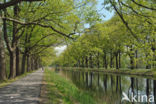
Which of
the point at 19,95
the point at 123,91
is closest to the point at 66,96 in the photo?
the point at 19,95

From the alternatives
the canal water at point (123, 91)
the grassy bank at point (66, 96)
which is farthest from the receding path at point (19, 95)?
the canal water at point (123, 91)

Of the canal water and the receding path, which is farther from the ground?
the receding path

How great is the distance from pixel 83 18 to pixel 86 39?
78.0 inches

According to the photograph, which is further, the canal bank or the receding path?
the canal bank

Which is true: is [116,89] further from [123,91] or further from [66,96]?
[66,96]

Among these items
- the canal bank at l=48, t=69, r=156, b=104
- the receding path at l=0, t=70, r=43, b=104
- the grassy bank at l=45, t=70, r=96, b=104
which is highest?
the receding path at l=0, t=70, r=43, b=104

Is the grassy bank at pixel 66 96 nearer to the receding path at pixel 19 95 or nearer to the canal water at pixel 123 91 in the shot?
the receding path at pixel 19 95

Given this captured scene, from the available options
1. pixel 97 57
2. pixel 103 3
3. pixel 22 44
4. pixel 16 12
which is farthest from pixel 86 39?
pixel 97 57

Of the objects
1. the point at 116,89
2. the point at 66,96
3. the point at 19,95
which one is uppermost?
the point at 19,95

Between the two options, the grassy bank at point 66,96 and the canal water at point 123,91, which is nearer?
the grassy bank at point 66,96

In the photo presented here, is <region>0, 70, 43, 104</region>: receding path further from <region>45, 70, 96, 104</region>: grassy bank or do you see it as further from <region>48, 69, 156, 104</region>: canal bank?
<region>48, 69, 156, 104</region>: canal bank

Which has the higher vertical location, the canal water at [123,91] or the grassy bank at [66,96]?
the grassy bank at [66,96]

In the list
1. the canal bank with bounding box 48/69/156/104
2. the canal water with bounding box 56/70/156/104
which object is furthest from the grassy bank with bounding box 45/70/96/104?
the canal water with bounding box 56/70/156/104

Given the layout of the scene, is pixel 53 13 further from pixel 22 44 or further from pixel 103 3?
pixel 22 44
